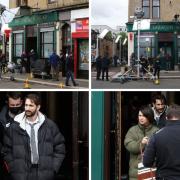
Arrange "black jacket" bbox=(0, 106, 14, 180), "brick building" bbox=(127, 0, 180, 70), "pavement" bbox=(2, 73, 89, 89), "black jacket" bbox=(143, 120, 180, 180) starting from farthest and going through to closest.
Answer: "brick building" bbox=(127, 0, 180, 70) → "pavement" bbox=(2, 73, 89, 89) → "black jacket" bbox=(0, 106, 14, 180) → "black jacket" bbox=(143, 120, 180, 180)

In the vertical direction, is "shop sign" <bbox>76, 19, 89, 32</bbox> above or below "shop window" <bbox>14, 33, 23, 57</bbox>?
above

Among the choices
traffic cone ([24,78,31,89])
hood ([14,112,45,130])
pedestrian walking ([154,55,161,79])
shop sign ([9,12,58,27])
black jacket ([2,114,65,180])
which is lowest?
black jacket ([2,114,65,180])

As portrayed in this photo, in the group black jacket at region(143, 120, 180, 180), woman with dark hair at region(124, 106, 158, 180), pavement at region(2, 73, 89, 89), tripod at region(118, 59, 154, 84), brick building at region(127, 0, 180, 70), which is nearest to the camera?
black jacket at region(143, 120, 180, 180)

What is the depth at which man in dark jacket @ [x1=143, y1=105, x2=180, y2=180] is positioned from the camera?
10.2 ft

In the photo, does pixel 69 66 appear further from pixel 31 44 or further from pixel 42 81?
pixel 31 44

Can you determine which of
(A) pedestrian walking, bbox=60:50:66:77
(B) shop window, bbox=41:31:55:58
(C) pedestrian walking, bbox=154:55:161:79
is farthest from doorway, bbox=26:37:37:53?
(C) pedestrian walking, bbox=154:55:161:79

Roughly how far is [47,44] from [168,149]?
2396mm

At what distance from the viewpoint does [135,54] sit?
16.0ft

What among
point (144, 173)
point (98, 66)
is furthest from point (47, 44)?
point (144, 173)

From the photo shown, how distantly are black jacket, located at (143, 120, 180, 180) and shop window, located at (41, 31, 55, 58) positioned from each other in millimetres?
2179

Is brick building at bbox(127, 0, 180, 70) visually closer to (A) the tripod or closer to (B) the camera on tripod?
(B) the camera on tripod

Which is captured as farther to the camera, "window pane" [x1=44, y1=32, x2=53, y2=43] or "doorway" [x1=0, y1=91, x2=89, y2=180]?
"window pane" [x1=44, y1=32, x2=53, y2=43]

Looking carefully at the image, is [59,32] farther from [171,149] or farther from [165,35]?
[171,149]

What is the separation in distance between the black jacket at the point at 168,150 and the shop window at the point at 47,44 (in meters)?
2.18
